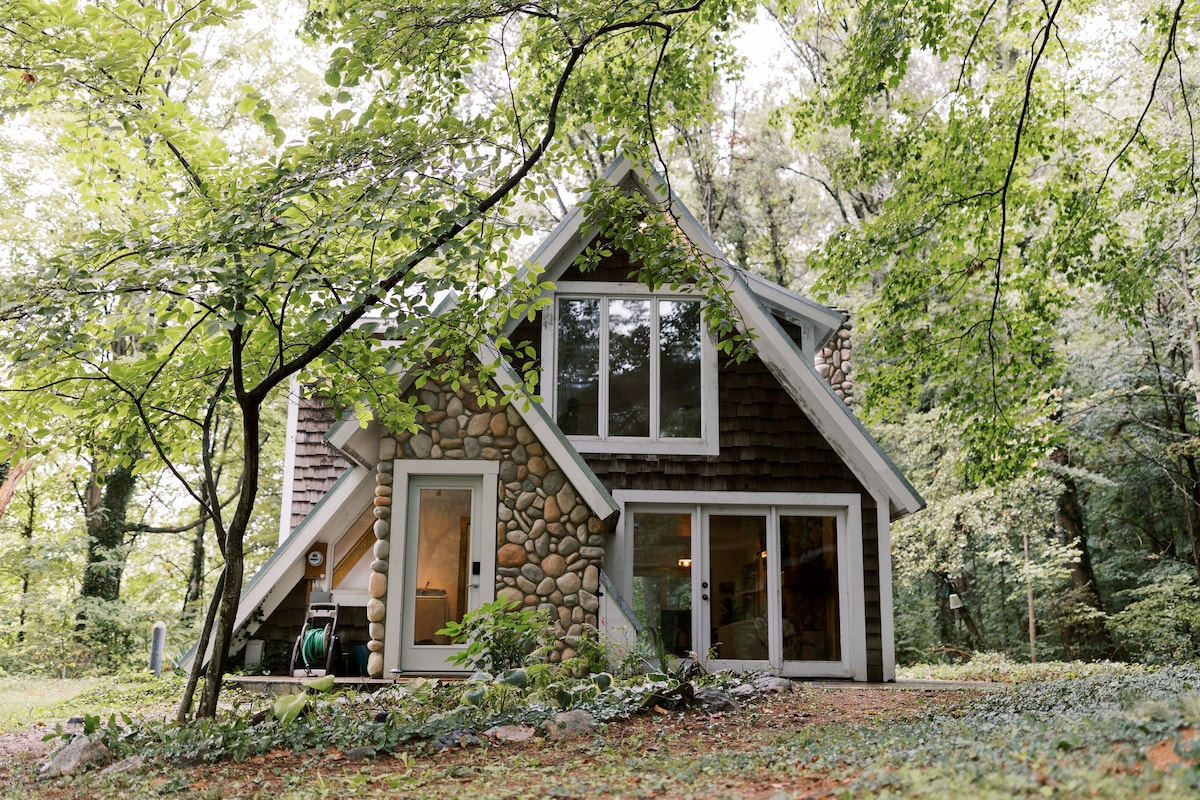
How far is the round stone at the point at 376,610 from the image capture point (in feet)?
27.5

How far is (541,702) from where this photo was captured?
612 centimetres

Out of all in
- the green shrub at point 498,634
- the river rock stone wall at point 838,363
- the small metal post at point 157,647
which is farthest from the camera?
the small metal post at point 157,647

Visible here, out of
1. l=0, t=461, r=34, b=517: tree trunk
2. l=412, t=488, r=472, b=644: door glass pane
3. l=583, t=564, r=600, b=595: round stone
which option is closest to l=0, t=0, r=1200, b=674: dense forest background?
l=0, t=461, r=34, b=517: tree trunk

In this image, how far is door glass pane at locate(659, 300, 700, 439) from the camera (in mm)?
10156

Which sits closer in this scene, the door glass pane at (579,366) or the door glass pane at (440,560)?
the door glass pane at (440,560)

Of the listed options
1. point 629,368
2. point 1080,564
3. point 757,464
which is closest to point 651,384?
point 629,368

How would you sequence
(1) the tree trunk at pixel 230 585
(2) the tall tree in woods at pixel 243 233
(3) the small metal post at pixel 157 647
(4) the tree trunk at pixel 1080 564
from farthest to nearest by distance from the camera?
(4) the tree trunk at pixel 1080 564 → (3) the small metal post at pixel 157 647 → (1) the tree trunk at pixel 230 585 → (2) the tall tree in woods at pixel 243 233

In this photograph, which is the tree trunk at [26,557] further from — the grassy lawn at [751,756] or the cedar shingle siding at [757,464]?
the grassy lawn at [751,756]

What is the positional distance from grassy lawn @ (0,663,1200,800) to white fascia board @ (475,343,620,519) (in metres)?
2.43

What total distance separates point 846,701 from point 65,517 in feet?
63.8

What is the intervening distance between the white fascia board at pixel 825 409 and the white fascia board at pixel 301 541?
4.47 meters

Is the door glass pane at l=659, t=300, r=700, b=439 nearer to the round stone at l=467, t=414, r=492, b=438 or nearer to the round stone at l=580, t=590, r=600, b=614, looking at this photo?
the round stone at l=467, t=414, r=492, b=438

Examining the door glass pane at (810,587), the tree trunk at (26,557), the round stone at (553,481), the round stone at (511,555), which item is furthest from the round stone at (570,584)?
the tree trunk at (26,557)

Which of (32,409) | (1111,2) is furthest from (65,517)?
(1111,2)
